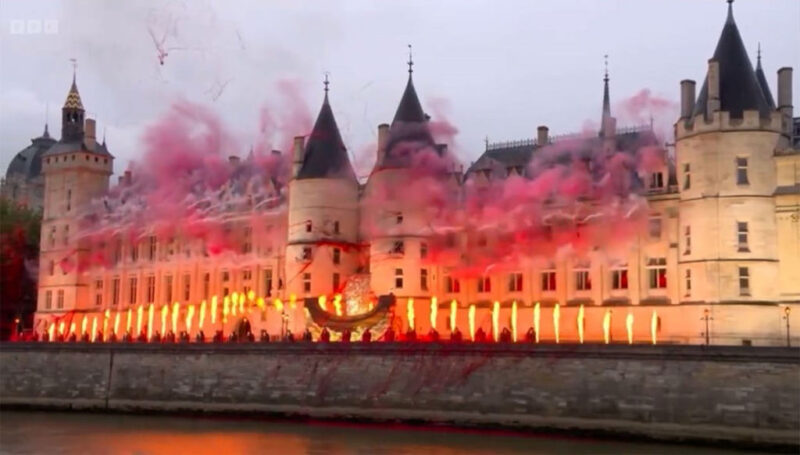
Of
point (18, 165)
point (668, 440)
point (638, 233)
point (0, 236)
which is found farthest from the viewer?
point (18, 165)

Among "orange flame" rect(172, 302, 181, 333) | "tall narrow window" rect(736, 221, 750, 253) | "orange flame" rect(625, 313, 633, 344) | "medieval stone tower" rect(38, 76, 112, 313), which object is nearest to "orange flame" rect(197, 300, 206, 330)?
"orange flame" rect(172, 302, 181, 333)

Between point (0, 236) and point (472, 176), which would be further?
point (0, 236)

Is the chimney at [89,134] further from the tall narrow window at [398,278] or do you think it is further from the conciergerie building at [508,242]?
the tall narrow window at [398,278]

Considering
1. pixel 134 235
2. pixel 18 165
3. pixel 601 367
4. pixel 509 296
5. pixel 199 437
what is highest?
pixel 18 165

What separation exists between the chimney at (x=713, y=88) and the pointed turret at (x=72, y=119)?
49680 millimetres

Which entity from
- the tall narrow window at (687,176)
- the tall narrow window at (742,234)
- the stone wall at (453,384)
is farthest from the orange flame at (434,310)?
the tall narrow window at (742,234)

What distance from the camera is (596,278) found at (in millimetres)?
54062

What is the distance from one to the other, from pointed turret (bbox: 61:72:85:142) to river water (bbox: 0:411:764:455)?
3325cm

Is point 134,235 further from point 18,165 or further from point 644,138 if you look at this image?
point 18,165

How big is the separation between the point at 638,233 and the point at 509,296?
8.49 meters

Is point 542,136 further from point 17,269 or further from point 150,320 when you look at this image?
point 17,269

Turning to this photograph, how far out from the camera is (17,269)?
83000 millimetres

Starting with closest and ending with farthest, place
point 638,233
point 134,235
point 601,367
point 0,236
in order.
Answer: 1. point 601,367
2. point 638,233
3. point 134,235
4. point 0,236

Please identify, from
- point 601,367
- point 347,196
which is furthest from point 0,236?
point 601,367
